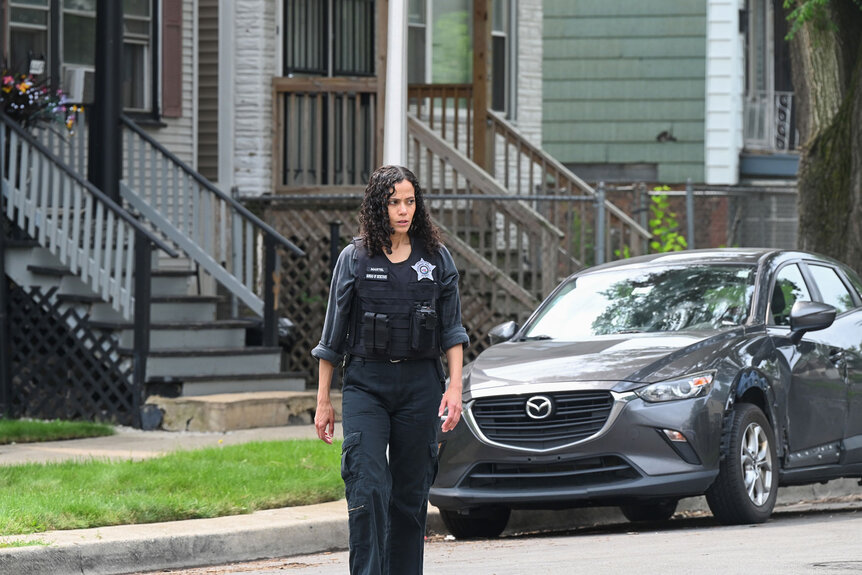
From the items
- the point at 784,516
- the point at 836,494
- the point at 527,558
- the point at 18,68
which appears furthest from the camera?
the point at 18,68

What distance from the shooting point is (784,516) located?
1032cm

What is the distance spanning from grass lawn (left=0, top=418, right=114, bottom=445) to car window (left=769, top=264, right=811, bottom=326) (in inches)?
231

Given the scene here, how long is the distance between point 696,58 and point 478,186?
27.8 ft

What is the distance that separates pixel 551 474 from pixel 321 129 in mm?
9927

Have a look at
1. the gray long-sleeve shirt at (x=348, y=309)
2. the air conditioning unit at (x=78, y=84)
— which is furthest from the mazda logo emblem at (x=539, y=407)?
the air conditioning unit at (x=78, y=84)

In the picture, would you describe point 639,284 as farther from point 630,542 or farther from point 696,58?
point 696,58

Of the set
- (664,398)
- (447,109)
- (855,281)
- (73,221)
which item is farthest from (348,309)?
(447,109)

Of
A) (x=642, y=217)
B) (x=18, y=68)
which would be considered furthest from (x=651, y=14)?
(x=18, y=68)

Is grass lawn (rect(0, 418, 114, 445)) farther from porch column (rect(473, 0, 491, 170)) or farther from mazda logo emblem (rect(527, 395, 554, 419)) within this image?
porch column (rect(473, 0, 491, 170))

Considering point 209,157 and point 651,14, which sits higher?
point 651,14

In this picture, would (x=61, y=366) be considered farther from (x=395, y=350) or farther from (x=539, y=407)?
(x=395, y=350)

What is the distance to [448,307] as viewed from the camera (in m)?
6.59

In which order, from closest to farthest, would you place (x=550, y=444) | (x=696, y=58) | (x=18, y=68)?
1. (x=550, y=444)
2. (x=18, y=68)
3. (x=696, y=58)

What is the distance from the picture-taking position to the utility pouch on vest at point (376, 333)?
6375 mm
